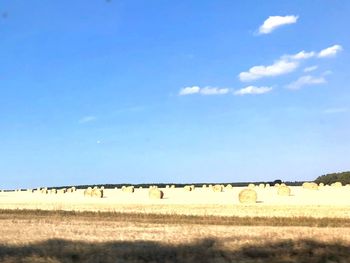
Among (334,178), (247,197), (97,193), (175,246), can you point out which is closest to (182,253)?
(175,246)

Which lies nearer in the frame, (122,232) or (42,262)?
(42,262)

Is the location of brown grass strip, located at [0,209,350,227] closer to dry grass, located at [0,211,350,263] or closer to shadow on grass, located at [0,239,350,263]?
A: dry grass, located at [0,211,350,263]

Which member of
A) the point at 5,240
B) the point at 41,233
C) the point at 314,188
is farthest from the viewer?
the point at 314,188

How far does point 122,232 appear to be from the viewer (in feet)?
65.5

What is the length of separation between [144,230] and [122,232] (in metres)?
0.92

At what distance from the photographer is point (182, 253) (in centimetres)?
1466

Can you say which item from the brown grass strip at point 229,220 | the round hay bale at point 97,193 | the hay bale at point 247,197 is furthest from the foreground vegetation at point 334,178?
the brown grass strip at point 229,220

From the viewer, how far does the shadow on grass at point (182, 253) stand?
1422cm

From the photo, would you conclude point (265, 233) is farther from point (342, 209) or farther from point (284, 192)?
point (284, 192)

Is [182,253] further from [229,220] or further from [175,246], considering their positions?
[229,220]

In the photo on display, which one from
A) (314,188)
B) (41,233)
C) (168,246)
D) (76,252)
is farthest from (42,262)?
(314,188)

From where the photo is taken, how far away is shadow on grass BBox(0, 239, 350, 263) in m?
14.2

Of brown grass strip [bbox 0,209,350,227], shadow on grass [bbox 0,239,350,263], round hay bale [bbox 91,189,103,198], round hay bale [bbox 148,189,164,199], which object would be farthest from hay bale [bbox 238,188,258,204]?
shadow on grass [bbox 0,239,350,263]

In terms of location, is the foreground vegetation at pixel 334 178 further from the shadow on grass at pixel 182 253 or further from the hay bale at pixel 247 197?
the shadow on grass at pixel 182 253
